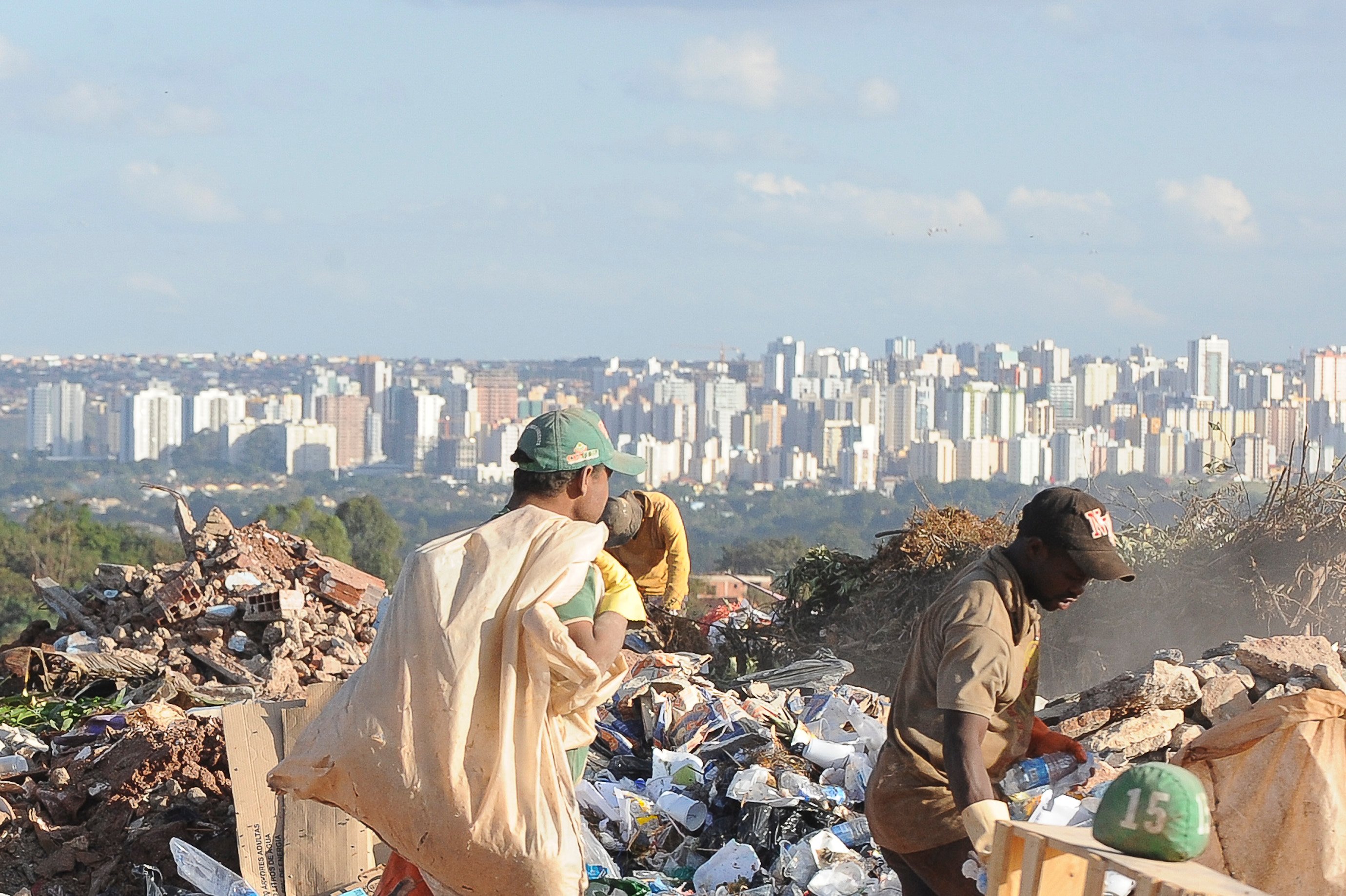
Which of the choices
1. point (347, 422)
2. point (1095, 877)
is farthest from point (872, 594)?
point (347, 422)

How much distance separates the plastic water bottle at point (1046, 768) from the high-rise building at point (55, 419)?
107 metres

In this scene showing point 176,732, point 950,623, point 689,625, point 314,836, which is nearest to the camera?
point 950,623

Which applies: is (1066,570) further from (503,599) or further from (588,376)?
(588,376)

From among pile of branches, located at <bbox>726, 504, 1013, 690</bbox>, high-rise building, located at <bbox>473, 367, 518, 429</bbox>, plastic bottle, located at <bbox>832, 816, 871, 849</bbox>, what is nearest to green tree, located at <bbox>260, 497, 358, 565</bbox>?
pile of branches, located at <bbox>726, 504, 1013, 690</bbox>

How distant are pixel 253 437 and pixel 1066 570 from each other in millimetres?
97811

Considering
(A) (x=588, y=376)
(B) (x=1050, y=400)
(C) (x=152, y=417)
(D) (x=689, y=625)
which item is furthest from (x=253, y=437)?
(D) (x=689, y=625)

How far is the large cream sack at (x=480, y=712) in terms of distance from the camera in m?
2.85

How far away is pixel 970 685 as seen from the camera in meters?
2.73

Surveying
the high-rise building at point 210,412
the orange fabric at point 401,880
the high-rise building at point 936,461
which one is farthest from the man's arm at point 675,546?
the high-rise building at point 210,412

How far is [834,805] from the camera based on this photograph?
5309 mm

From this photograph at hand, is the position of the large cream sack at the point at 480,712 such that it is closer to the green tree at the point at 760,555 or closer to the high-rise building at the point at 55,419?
the green tree at the point at 760,555

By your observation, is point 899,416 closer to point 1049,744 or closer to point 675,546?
point 675,546

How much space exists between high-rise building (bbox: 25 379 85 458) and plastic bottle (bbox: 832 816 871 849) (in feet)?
345

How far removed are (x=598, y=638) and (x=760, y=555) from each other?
34.8 meters
